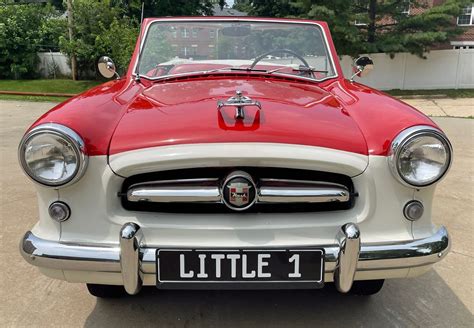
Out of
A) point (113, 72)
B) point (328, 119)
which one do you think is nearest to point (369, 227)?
point (328, 119)

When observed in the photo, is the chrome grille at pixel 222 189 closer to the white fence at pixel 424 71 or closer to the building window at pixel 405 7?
the white fence at pixel 424 71

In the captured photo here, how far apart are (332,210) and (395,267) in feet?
1.16

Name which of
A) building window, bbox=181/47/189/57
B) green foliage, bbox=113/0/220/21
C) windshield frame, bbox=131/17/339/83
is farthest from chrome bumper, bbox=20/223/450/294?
green foliage, bbox=113/0/220/21

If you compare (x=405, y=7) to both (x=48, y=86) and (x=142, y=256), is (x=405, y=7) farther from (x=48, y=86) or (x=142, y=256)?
(x=142, y=256)

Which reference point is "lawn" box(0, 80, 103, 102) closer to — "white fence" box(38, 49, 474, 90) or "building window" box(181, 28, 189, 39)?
"white fence" box(38, 49, 474, 90)

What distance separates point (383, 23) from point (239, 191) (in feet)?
62.5

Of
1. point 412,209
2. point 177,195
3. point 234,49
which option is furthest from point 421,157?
point 234,49

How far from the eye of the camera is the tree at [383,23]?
16.4 meters

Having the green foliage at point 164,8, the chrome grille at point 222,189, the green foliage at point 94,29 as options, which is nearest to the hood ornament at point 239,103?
the chrome grille at point 222,189

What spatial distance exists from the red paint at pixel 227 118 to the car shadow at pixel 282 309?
100 cm

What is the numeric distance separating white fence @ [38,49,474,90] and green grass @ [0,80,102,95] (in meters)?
10.7

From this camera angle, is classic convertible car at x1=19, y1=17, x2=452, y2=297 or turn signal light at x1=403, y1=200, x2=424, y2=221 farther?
turn signal light at x1=403, y1=200, x2=424, y2=221

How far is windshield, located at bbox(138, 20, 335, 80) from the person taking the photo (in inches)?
119

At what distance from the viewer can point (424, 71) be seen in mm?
18328
